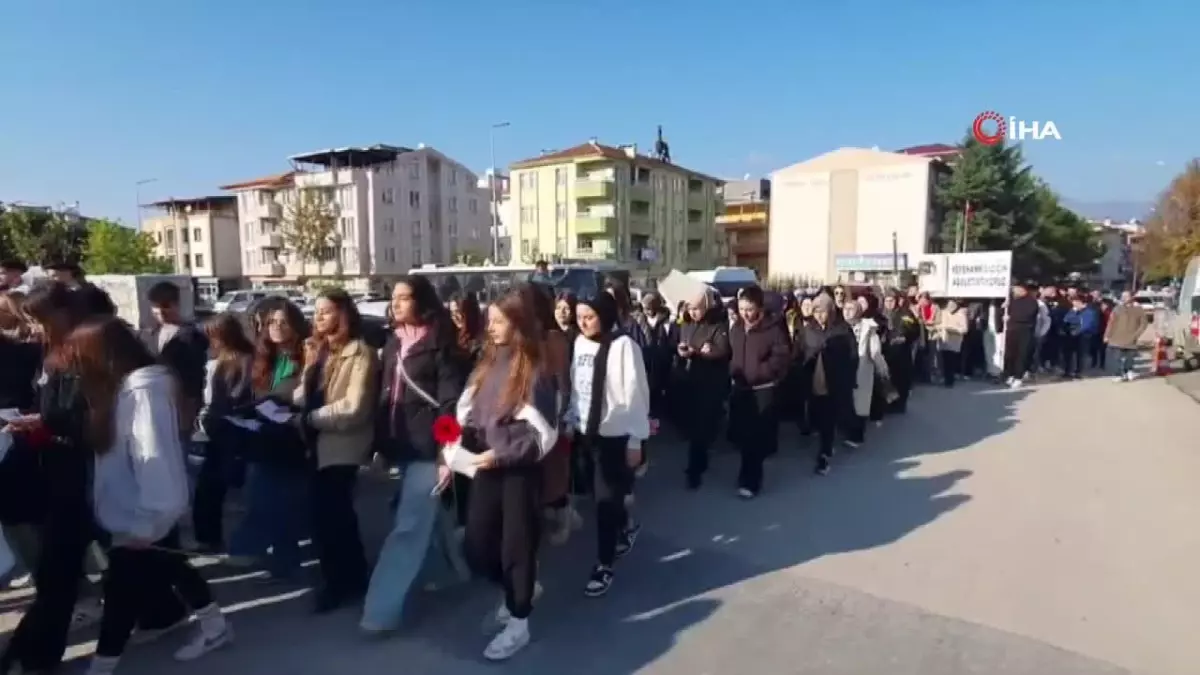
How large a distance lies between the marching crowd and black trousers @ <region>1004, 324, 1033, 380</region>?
31.7ft

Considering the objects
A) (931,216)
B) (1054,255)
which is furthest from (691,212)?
(1054,255)

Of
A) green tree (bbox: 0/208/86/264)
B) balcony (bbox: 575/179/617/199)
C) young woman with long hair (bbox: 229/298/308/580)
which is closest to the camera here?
young woman with long hair (bbox: 229/298/308/580)

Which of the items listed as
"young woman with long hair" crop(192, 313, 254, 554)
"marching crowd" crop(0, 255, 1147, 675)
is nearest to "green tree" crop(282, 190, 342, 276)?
"marching crowd" crop(0, 255, 1147, 675)

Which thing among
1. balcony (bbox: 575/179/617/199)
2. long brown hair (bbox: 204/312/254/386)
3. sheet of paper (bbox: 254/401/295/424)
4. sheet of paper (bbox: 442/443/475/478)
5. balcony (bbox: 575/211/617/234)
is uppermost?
balcony (bbox: 575/179/617/199)

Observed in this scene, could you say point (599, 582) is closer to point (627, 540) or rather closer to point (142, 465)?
point (627, 540)

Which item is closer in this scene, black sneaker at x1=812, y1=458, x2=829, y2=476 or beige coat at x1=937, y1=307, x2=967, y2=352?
black sneaker at x1=812, y1=458, x2=829, y2=476

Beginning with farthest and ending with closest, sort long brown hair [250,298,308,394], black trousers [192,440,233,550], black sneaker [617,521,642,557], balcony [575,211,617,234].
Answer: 1. balcony [575,211,617,234]
2. black trousers [192,440,233,550]
3. black sneaker [617,521,642,557]
4. long brown hair [250,298,308,394]

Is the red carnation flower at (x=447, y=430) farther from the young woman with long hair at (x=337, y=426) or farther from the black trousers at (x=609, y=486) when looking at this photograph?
the black trousers at (x=609, y=486)

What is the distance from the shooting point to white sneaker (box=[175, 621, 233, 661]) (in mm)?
3512

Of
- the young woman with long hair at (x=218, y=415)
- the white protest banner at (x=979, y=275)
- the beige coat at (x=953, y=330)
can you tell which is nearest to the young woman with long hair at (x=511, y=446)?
the young woman with long hair at (x=218, y=415)

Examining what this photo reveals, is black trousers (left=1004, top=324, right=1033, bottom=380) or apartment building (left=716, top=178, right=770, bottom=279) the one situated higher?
apartment building (left=716, top=178, right=770, bottom=279)

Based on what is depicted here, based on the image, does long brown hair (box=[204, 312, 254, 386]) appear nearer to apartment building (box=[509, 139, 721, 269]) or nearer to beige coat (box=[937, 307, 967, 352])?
beige coat (box=[937, 307, 967, 352])

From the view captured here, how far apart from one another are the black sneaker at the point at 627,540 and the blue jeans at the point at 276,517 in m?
→ 1.92

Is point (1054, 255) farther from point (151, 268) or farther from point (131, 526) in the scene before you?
point (151, 268)
